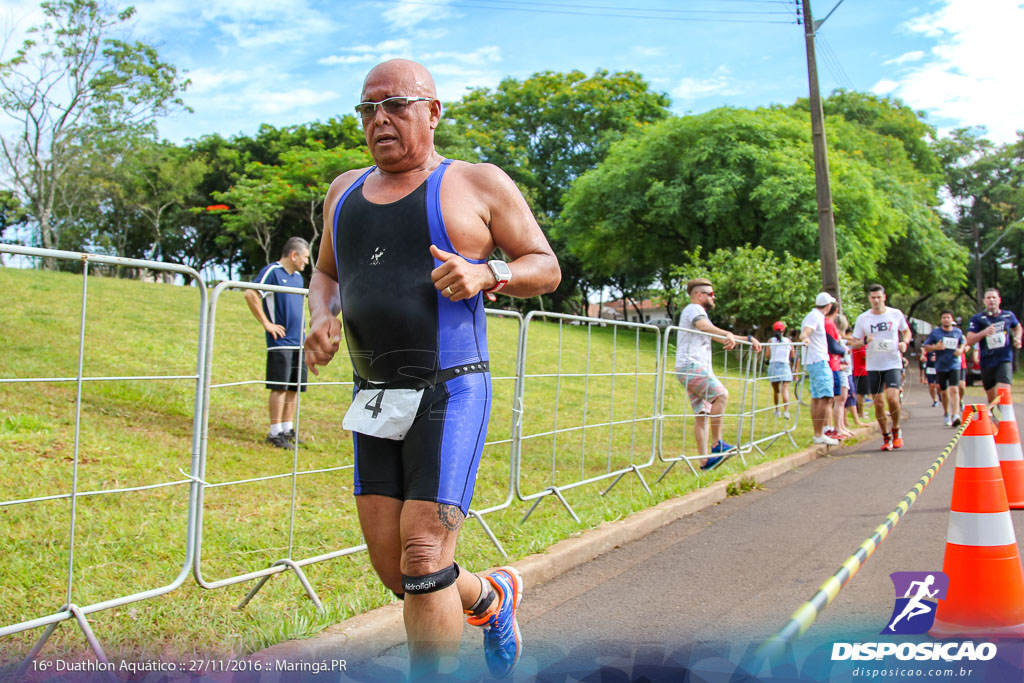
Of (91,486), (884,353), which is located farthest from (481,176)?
(884,353)

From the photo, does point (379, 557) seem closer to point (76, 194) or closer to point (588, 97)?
point (76, 194)

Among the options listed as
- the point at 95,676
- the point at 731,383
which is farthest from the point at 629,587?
the point at 731,383

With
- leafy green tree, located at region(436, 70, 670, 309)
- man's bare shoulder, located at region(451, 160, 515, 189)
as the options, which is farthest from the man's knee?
leafy green tree, located at region(436, 70, 670, 309)

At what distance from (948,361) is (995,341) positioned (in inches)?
103

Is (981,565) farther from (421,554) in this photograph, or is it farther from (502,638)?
(421,554)

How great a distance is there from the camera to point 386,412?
2.38 meters

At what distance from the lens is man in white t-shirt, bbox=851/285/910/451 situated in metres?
9.89

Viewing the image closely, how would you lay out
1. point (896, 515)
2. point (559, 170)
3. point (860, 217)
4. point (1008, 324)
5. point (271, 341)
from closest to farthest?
point (896, 515)
point (271, 341)
point (1008, 324)
point (860, 217)
point (559, 170)

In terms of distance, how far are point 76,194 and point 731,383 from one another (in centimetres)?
3462

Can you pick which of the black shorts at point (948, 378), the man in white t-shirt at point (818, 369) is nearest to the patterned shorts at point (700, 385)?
the man in white t-shirt at point (818, 369)

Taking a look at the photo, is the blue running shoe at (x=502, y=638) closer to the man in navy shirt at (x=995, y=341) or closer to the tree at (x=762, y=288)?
the man in navy shirt at (x=995, y=341)

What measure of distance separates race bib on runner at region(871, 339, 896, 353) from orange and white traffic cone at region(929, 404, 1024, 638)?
21.7ft

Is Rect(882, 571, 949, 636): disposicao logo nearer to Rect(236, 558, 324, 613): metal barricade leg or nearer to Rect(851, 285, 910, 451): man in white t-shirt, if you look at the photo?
Rect(236, 558, 324, 613): metal barricade leg

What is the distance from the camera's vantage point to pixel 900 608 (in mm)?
3121
